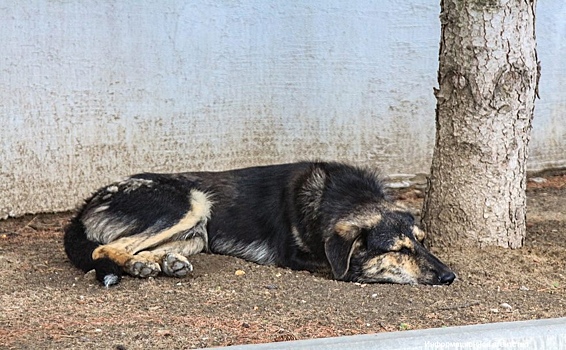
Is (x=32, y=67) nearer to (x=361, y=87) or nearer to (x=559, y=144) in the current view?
(x=361, y=87)

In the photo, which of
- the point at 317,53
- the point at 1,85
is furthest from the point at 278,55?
the point at 1,85

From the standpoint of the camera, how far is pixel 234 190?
727 cm

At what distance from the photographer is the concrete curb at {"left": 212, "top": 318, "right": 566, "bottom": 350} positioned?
3963 millimetres

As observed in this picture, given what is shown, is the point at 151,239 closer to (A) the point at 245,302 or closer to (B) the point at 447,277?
(A) the point at 245,302

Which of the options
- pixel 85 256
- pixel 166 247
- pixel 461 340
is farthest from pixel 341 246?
pixel 461 340

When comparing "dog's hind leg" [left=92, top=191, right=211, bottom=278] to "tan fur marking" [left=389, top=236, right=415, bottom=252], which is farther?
"tan fur marking" [left=389, top=236, right=415, bottom=252]

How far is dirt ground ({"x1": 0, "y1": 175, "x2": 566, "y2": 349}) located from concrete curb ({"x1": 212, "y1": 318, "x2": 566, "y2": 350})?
2.89 feet

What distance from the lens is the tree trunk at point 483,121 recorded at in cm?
667

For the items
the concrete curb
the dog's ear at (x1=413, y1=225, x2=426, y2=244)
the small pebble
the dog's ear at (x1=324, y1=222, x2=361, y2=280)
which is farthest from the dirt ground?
the concrete curb

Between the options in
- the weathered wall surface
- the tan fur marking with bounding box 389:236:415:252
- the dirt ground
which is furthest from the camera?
the weathered wall surface

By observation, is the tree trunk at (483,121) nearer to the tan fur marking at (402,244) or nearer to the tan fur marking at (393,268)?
the tan fur marking at (402,244)

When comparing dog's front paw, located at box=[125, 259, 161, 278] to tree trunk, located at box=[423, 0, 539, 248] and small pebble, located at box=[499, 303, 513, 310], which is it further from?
small pebble, located at box=[499, 303, 513, 310]

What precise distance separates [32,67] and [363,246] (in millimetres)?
3347

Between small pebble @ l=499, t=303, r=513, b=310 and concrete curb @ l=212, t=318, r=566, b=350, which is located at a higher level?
concrete curb @ l=212, t=318, r=566, b=350
